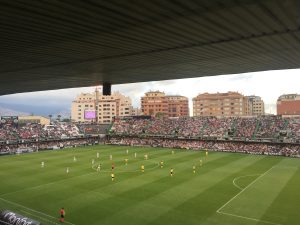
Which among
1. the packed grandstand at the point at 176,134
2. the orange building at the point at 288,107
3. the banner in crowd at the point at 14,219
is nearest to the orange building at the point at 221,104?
the orange building at the point at 288,107

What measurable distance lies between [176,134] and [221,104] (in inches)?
4339

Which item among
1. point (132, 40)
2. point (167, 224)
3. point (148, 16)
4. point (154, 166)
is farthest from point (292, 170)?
point (148, 16)

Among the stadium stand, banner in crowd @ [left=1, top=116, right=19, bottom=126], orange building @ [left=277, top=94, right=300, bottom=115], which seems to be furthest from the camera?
orange building @ [left=277, top=94, right=300, bottom=115]

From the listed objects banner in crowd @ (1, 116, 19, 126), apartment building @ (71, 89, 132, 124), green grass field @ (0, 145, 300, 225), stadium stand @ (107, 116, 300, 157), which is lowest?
green grass field @ (0, 145, 300, 225)

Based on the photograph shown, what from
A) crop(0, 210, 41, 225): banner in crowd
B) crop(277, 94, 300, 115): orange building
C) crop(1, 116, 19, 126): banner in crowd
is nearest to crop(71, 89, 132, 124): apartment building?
crop(277, 94, 300, 115): orange building

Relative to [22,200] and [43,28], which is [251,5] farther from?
[22,200]

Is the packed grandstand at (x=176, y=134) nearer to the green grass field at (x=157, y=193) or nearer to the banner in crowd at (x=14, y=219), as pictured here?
the green grass field at (x=157, y=193)

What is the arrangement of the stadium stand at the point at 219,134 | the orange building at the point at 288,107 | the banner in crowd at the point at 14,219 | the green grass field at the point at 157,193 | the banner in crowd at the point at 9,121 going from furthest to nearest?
the orange building at the point at 288,107 → the banner in crowd at the point at 9,121 → the stadium stand at the point at 219,134 → the green grass field at the point at 157,193 → the banner in crowd at the point at 14,219

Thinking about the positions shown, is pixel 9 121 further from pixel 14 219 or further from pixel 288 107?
pixel 288 107

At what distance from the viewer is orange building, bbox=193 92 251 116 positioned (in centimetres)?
17950

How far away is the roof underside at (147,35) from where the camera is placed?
Answer: 563 inches

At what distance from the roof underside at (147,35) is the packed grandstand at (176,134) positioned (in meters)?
38.3

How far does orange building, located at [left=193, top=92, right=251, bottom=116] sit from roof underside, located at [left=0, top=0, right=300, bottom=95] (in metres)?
153

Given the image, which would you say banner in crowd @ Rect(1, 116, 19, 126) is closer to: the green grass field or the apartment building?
the green grass field
